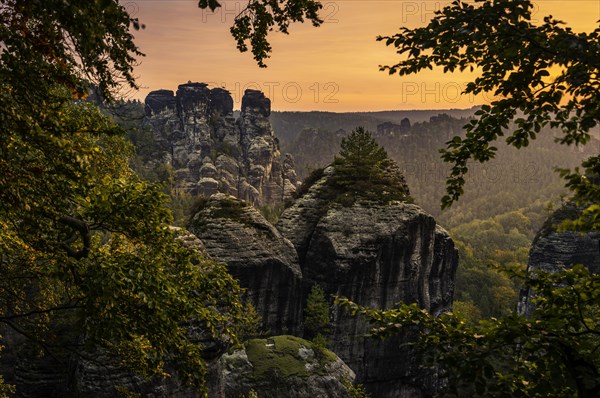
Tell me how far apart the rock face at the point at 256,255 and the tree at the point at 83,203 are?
79.0 feet

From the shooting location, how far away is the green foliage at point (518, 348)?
14.8 feet

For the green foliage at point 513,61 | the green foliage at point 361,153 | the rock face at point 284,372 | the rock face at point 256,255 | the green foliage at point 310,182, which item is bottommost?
the rock face at point 284,372

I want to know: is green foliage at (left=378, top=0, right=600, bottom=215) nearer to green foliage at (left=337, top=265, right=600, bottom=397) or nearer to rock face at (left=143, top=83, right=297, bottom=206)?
green foliage at (left=337, top=265, right=600, bottom=397)

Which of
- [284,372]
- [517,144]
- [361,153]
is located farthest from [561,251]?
[517,144]

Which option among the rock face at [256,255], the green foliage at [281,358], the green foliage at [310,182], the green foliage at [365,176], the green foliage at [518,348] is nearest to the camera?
the green foliage at [518,348]

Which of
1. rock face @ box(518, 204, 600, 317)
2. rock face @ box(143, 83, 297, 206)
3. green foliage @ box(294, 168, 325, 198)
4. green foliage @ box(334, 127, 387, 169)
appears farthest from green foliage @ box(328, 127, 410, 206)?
rock face @ box(143, 83, 297, 206)

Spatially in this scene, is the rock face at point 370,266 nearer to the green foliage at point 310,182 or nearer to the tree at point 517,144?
the green foliage at point 310,182

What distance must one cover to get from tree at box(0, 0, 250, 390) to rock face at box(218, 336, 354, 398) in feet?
55.2

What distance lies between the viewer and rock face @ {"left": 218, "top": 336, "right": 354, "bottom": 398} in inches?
1001

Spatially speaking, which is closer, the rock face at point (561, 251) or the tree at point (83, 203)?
the tree at point (83, 203)

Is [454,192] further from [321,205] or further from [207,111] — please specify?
[207,111]

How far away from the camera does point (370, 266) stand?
41.7 meters

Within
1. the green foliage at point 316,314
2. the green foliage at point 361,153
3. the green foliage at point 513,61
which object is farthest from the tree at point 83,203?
the green foliage at point 361,153

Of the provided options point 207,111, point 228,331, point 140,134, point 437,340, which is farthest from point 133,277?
point 207,111
